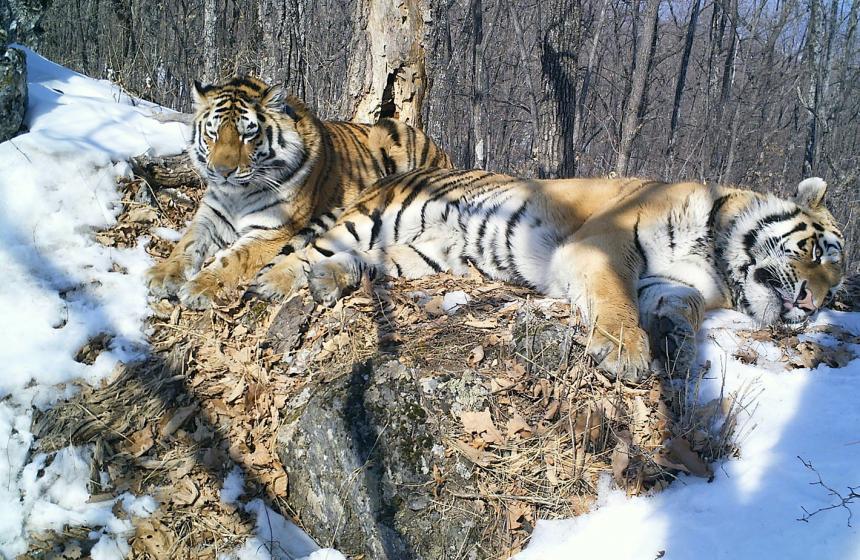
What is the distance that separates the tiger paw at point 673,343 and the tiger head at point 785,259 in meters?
0.64

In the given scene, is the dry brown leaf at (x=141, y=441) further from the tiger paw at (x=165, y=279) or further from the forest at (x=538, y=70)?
the forest at (x=538, y=70)

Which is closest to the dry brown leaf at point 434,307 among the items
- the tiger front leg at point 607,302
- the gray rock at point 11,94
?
the tiger front leg at point 607,302

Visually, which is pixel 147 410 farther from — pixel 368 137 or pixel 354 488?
pixel 368 137

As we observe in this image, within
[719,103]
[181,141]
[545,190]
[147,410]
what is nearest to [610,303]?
[545,190]

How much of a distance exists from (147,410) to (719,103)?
543 inches

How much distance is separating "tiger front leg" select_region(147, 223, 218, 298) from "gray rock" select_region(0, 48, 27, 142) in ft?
4.77

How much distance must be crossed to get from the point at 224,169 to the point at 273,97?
645 millimetres

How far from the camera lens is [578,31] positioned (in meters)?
7.27

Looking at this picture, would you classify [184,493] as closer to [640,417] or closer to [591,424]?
[591,424]

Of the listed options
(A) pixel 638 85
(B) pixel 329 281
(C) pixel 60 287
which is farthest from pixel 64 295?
(A) pixel 638 85

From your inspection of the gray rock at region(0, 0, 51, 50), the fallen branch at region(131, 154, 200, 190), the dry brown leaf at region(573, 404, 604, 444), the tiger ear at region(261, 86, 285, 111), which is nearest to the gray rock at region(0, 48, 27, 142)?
the gray rock at region(0, 0, 51, 50)

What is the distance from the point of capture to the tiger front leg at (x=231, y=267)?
3568mm

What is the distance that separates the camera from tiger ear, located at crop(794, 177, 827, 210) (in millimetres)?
3699

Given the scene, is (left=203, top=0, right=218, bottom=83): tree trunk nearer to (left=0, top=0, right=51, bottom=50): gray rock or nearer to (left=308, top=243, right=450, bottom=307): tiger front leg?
(left=0, top=0, right=51, bottom=50): gray rock
